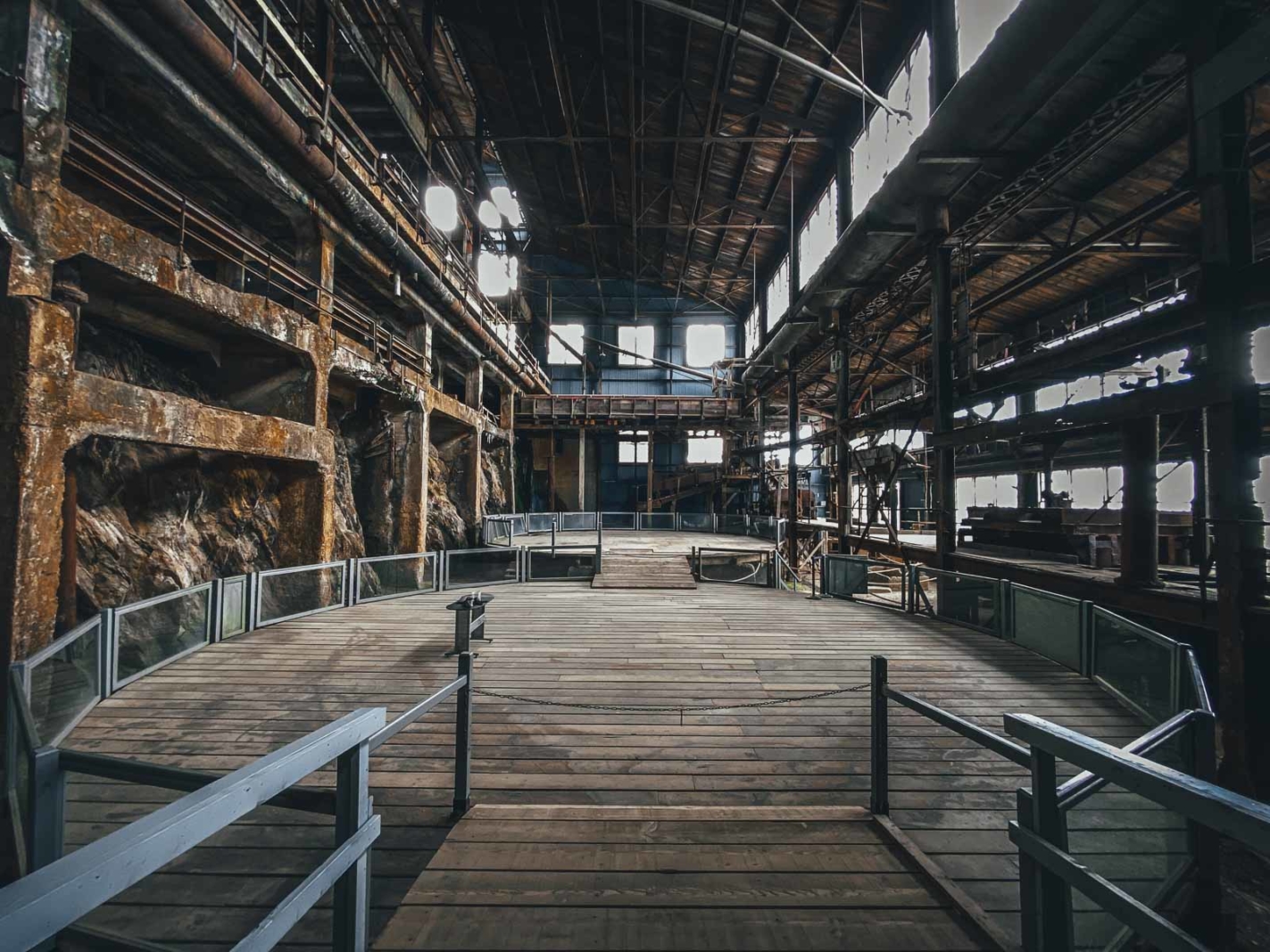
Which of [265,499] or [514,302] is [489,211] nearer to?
[514,302]

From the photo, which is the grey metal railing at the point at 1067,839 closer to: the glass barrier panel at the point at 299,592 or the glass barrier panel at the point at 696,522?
the glass barrier panel at the point at 299,592

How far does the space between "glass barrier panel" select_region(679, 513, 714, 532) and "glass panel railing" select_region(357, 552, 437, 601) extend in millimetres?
11763

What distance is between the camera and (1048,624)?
6754mm

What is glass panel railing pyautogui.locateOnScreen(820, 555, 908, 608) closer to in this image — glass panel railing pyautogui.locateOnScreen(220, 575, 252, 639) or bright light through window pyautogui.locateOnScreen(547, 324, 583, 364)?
glass panel railing pyautogui.locateOnScreen(220, 575, 252, 639)

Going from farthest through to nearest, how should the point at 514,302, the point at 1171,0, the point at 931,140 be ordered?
1. the point at 514,302
2. the point at 931,140
3. the point at 1171,0

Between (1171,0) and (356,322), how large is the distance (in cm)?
1424

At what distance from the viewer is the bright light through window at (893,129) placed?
10805 mm

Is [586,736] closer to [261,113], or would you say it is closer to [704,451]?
[261,113]

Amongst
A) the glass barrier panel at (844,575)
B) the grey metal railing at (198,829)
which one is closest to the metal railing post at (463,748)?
the grey metal railing at (198,829)

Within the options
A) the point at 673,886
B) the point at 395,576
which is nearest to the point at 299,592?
the point at 395,576

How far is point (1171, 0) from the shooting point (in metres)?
5.28

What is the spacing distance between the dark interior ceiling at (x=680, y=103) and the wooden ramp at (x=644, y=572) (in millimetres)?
11637

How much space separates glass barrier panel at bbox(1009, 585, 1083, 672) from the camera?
627 cm

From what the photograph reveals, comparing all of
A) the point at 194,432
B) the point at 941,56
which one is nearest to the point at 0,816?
the point at 194,432
